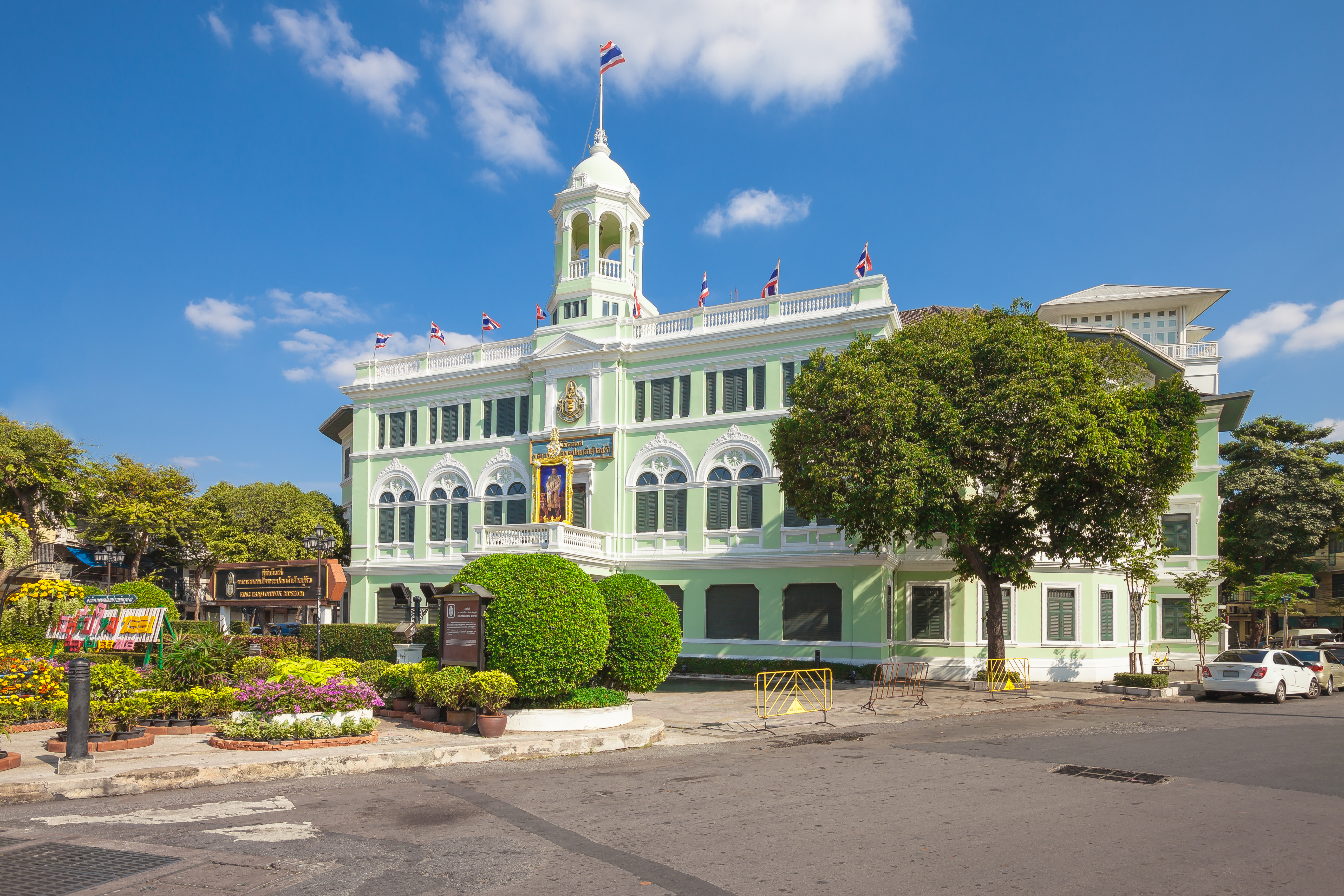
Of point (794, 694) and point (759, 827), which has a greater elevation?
point (759, 827)

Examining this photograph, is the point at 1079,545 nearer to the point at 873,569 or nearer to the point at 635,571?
the point at 873,569

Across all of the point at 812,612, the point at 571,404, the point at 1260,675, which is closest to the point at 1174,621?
the point at 1260,675

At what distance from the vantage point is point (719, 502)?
32875mm

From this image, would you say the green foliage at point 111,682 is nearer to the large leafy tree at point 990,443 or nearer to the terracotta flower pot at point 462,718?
the terracotta flower pot at point 462,718

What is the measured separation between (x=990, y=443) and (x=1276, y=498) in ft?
99.1

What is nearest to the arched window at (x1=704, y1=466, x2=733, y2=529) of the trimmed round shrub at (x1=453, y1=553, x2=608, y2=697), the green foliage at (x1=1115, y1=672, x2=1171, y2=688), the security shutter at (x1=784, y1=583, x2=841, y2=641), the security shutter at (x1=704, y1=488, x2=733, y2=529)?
the security shutter at (x1=704, y1=488, x2=733, y2=529)

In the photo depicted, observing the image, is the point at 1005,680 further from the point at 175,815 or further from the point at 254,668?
the point at 175,815

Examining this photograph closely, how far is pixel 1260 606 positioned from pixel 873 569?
18.9m

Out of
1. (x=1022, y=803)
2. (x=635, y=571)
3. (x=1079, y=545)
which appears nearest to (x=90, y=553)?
(x=635, y=571)

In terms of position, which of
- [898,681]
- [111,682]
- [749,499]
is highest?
[749,499]

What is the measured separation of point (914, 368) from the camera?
79.1 ft

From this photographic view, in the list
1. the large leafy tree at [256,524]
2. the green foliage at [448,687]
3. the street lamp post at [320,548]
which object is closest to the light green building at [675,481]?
the street lamp post at [320,548]

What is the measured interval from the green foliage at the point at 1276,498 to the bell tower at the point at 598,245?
2960cm

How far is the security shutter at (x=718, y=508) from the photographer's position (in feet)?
107
